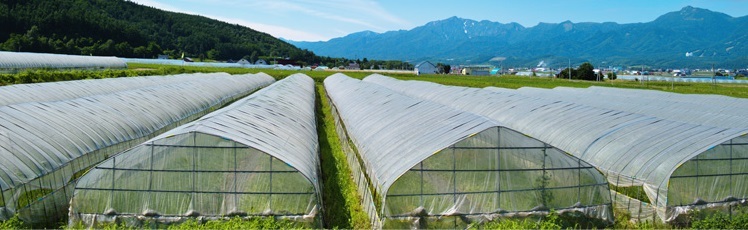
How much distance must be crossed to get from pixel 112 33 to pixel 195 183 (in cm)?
9417

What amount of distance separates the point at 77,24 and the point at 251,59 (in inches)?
1744

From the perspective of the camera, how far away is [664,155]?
9828 mm

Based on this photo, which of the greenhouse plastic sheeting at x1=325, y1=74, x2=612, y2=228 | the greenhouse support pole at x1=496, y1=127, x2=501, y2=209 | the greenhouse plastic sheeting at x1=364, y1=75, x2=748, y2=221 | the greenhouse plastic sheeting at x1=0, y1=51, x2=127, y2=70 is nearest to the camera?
the greenhouse plastic sheeting at x1=325, y1=74, x2=612, y2=228

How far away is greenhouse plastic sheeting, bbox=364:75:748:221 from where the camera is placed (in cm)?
928

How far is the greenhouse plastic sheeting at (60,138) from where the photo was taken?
27.1 ft

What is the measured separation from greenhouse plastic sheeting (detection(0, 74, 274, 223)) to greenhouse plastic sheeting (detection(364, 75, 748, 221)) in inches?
390

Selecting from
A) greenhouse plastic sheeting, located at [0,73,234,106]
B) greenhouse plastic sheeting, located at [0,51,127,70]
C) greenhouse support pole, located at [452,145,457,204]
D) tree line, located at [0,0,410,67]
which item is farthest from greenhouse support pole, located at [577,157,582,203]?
tree line, located at [0,0,410,67]

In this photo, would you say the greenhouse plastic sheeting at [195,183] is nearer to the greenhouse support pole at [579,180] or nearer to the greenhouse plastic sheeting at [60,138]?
the greenhouse plastic sheeting at [60,138]

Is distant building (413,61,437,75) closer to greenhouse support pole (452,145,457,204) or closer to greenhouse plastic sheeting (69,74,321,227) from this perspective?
greenhouse support pole (452,145,457,204)

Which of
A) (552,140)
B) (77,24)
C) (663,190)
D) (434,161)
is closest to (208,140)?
(434,161)

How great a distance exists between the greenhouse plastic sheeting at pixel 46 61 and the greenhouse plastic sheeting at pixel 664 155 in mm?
41746

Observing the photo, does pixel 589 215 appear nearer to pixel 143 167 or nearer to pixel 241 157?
pixel 241 157

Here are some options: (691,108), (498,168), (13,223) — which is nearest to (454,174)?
(498,168)

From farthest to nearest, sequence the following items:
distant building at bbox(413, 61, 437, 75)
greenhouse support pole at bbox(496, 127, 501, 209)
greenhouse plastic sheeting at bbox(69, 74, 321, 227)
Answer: distant building at bbox(413, 61, 437, 75) < greenhouse support pole at bbox(496, 127, 501, 209) < greenhouse plastic sheeting at bbox(69, 74, 321, 227)
